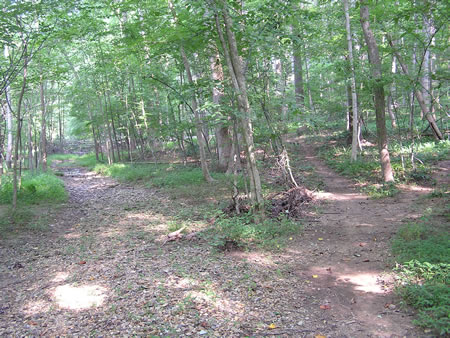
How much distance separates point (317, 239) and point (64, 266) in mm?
4595

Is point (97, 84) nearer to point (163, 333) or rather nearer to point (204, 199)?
point (204, 199)

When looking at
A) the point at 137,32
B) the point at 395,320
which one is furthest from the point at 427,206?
the point at 137,32

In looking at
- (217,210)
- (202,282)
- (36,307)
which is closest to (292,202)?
(217,210)

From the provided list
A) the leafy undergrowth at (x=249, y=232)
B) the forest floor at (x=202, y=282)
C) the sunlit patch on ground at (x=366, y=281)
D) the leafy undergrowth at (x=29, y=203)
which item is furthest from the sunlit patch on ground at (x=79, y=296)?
the leafy undergrowth at (x=29, y=203)

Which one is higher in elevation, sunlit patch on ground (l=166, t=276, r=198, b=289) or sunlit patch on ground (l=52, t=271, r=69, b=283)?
sunlit patch on ground (l=52, t=271, r=69, b=283)

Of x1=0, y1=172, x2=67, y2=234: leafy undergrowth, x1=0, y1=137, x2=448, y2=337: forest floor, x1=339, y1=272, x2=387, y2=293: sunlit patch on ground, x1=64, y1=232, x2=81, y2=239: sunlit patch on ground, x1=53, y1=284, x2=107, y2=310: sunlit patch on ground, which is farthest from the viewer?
x1=0, y1=172, x2=67, y2=234: leafy undergrowth

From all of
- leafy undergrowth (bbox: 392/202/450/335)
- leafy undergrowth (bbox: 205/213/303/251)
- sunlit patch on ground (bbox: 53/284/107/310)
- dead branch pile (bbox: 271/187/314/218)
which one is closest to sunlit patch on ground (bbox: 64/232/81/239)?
sunlit patch on ground (bbox: 53/284/107/310)

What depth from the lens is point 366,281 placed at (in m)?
4.47

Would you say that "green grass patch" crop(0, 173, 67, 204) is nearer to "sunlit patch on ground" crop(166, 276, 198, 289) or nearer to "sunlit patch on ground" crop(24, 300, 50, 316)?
"sunlit patch on ground" crop(24, 300, 50, 316)

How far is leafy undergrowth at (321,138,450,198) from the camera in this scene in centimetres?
933

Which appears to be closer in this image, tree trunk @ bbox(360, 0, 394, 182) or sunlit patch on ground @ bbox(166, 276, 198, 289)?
sunlit patch on ground @ bbox(166, 276, 198, 289)

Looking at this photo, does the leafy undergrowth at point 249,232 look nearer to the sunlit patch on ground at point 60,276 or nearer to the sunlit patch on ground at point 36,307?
the sunlit patch on ground at point 60,276

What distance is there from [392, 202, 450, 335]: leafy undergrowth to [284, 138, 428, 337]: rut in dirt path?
0.16 metres

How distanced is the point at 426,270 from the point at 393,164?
6.93 m
